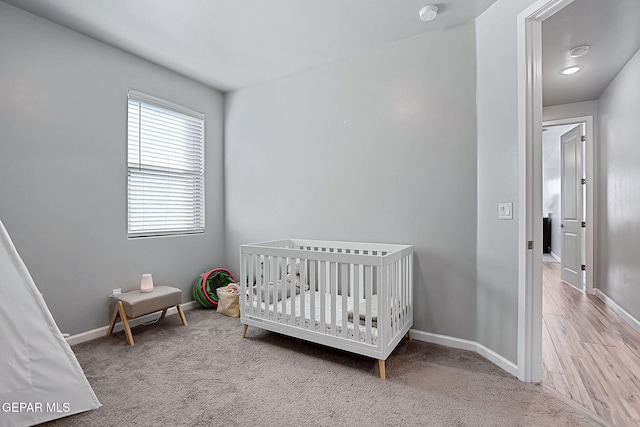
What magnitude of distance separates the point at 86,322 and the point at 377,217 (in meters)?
2.58

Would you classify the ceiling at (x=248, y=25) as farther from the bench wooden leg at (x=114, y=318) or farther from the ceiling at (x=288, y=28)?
the bench wooden leg at (x=114, y=318)

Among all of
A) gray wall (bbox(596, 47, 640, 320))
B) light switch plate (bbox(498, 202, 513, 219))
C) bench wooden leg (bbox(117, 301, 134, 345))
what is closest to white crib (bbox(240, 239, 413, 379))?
light switch plate (bbox(498, 202, 513, 219))

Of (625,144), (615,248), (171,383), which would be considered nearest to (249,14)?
(171,383)

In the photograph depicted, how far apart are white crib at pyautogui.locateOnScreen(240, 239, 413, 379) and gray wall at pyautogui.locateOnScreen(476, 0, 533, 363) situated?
1.81 feet

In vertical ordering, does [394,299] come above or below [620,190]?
below

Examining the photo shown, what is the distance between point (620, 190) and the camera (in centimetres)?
298

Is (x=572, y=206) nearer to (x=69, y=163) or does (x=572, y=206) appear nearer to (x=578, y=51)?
(x=578, y=51)

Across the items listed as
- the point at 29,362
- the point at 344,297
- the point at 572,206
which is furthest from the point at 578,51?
the point at 29,362

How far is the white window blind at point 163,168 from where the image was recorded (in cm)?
281

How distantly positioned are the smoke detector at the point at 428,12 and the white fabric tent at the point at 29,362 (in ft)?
9.29

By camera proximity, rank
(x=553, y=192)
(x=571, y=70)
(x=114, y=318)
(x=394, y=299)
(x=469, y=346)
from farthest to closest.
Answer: (x=553, y=192)
(x=571, y=70)
(x=114, y=318)
(x=469, y=346)
(x=394, y=299)

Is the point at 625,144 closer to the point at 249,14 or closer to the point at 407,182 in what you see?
the point at 407,182

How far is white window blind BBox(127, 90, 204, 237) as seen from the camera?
281 centimetres

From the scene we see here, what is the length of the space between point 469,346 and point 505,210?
3.47 feet
